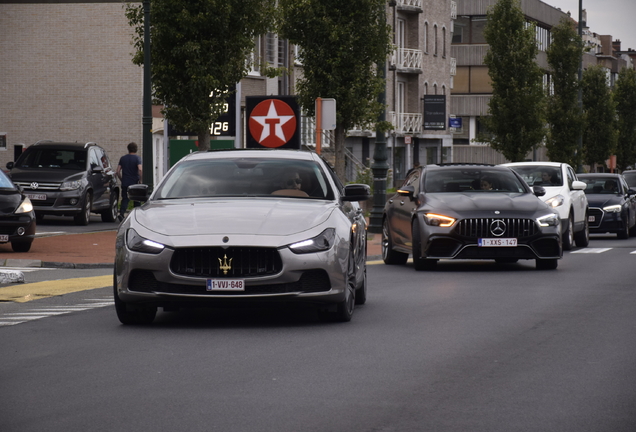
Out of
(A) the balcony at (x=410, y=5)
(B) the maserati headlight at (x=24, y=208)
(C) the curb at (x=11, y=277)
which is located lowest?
(C) the curb at (x=11, y=277)

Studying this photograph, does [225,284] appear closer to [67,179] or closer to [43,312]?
[43,312]

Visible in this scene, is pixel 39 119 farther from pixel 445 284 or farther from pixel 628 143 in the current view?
pixel 628 143

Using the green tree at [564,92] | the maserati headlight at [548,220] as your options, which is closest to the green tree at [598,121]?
the green tree at [564,92]

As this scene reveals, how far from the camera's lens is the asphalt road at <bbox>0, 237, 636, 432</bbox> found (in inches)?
260

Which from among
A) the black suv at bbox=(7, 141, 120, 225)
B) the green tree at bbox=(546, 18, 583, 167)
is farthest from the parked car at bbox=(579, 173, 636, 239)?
the green tree at bbox=(546, 18, 583, 167)

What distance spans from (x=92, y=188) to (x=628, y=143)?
63674 millimetres

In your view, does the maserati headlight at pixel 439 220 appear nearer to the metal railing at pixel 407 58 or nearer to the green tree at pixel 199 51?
the green tree at pixel 199 51

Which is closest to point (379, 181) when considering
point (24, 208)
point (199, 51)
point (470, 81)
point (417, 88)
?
point (199, 51)

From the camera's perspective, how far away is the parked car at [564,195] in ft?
77.3

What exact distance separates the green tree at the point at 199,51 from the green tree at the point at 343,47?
5543 millimetres

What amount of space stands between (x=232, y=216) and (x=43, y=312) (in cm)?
260

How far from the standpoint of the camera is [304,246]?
10.0m

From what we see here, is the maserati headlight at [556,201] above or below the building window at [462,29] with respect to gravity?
below

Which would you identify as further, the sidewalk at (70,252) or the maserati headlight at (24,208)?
the maserati headlight at (24,208)
